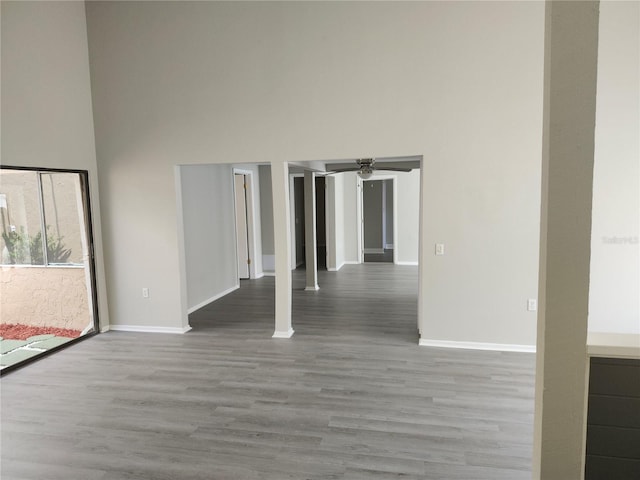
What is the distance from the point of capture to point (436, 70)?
4.30m

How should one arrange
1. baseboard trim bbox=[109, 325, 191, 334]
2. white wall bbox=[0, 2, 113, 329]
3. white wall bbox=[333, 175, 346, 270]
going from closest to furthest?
white wall bbox=[0, 2, 113, 329]
baseboard trim bbox=[109, 325, 191, 334]
white wall bbox=[333, 175, 346, 270]

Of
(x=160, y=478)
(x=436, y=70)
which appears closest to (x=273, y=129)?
(x=436, y=70)

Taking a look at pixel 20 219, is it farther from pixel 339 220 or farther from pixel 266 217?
pixel 339 220

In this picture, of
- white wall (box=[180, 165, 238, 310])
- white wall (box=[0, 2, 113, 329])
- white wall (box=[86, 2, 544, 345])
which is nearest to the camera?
white wall (box=[0, 2, 113, 329])

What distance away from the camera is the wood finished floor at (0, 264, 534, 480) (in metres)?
2.57

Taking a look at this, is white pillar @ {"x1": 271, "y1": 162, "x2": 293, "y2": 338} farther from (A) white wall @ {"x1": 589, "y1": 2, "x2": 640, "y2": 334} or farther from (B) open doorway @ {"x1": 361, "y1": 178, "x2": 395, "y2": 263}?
(B) open doorway @ {"x1": 361, "y1": 178, "x2": 395, "y2": 263}

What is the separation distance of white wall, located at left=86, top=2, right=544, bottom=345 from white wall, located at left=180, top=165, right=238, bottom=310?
3.28ft

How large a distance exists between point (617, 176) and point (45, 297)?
640cm

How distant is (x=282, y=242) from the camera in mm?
4918

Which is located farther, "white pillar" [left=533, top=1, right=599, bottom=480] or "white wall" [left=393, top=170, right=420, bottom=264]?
"white wall" [left=393, top=170, right=420, bottom=264]

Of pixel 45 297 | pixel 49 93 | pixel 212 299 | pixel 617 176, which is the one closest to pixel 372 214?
pixel 212 299

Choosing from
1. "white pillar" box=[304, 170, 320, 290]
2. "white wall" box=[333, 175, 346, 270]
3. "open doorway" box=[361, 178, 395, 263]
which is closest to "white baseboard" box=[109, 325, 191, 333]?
"white pillar" box=[304, 170, 320, 290]

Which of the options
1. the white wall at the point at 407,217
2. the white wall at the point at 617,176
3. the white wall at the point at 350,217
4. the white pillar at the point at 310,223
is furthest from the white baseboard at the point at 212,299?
the white wall at the point at 617,176

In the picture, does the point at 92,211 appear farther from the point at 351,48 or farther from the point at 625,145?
the point at 625,145
